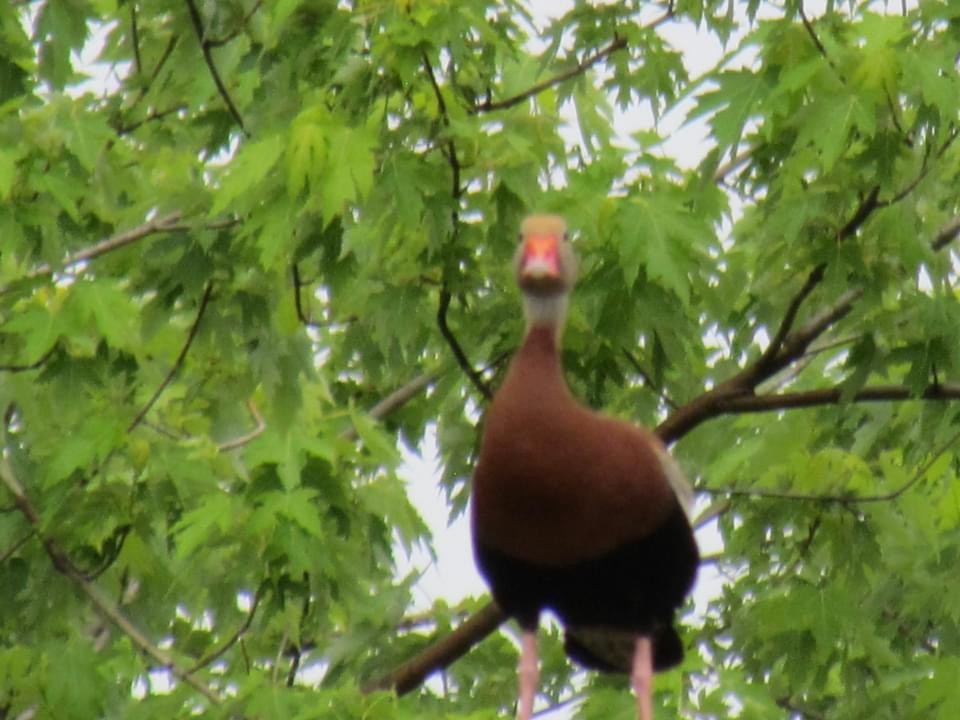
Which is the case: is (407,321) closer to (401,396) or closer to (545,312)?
(545,312)

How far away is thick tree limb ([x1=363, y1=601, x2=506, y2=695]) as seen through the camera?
6074 millimetres

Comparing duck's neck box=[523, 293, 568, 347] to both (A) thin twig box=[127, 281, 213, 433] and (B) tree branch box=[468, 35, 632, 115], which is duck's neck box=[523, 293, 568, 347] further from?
(A) thin twig box=[127, 281, 213, 433]

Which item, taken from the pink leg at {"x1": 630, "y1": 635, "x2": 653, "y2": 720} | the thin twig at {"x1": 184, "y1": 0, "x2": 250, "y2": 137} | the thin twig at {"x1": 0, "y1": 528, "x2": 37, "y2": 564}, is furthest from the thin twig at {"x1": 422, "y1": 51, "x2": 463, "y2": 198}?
the thin twig at {"x1": 0, "y1": 528, "x2": 37, "y2": 564}

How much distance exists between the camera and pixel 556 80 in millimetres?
6438

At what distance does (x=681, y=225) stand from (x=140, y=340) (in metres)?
1.78

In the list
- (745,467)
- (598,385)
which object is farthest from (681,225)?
(745,467)

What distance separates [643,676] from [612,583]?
0.39 m

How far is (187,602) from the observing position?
23.6ft

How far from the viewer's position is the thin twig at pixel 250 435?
239 inches

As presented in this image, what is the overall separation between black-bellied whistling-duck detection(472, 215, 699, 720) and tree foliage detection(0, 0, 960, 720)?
0.17 m

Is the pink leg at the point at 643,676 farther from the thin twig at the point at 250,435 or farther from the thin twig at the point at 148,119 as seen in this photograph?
the thin twig at the point at 148,119

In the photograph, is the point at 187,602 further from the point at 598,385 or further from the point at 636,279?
the point at 636,279

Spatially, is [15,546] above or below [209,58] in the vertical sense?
below

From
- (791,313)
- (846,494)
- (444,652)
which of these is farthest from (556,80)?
(444,652)
